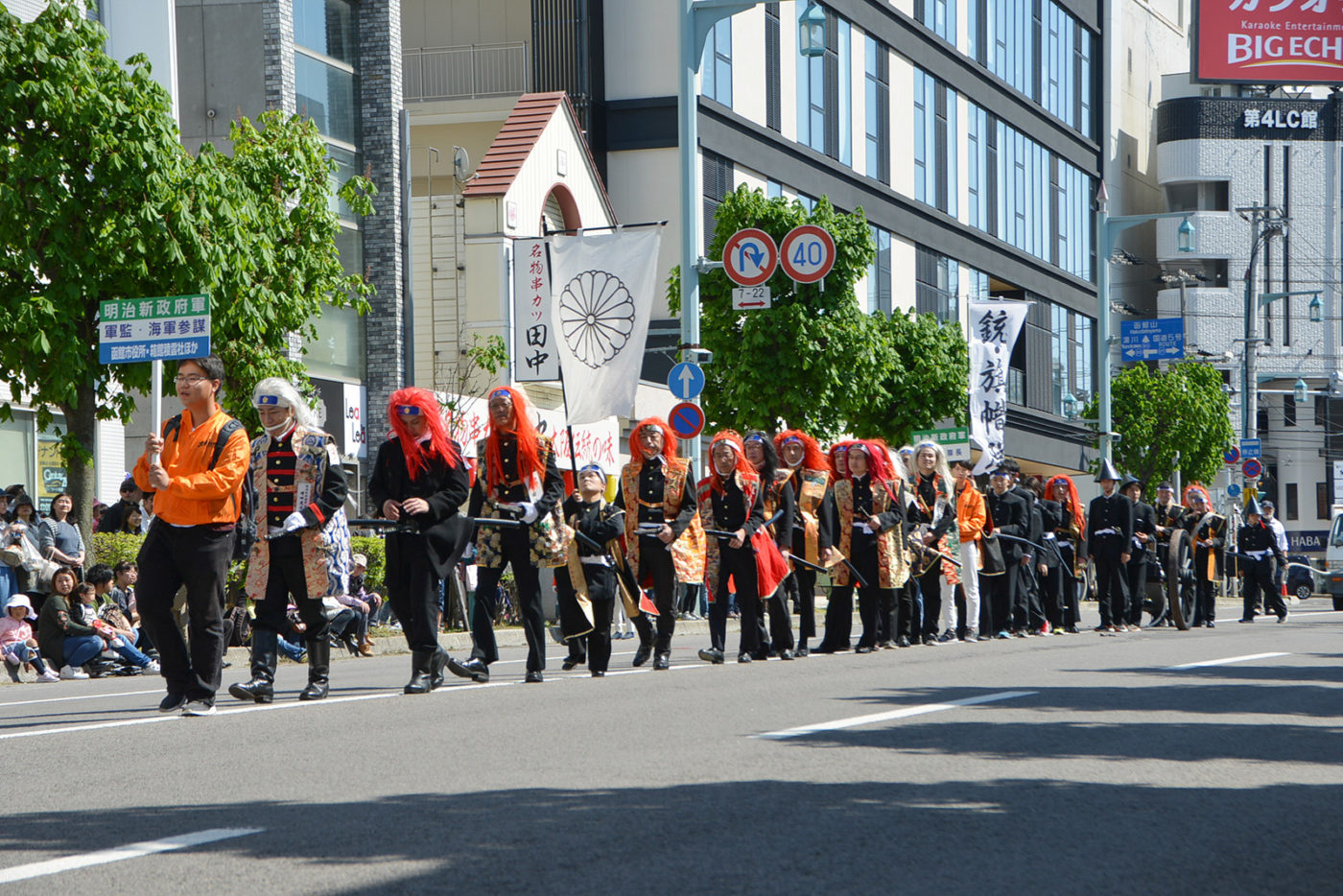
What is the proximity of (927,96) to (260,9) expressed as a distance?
24619mm

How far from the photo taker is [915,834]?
6.18 metres

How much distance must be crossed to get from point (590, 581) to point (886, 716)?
3402 millimetres

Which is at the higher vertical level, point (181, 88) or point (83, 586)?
point (181, 88)

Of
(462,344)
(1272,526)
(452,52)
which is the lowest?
(1272,526)

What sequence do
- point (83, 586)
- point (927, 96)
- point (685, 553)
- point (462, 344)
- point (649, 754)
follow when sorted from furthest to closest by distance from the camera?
point (927, 96), point (462, 344), point (83, 586), point (685, 553), point (649, 754)

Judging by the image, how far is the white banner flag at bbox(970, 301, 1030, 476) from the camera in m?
33.3

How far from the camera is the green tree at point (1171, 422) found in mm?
51188

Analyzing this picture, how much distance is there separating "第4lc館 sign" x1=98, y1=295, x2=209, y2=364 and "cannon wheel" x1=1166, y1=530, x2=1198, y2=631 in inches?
487

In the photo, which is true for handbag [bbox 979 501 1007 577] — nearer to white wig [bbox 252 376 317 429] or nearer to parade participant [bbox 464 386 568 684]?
parade participant [bbox 464 386 568 684]

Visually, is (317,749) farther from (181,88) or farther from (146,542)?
(181,88)

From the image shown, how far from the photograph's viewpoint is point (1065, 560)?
21859mm

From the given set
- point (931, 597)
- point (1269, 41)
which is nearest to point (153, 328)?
point (931, 597)

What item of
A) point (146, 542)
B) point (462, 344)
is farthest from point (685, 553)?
point (462, 344)

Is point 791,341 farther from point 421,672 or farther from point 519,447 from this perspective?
point 421,672
